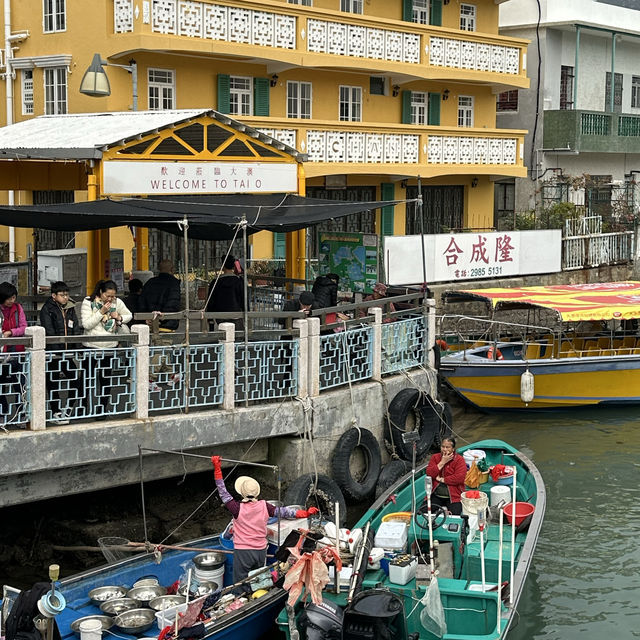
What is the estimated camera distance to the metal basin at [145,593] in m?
12.0

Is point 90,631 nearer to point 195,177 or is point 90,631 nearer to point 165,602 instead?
point 165,602

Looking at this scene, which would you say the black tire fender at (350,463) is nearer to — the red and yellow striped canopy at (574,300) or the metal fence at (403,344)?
the metal fence at (403,344)

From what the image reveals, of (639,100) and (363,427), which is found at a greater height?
(639,100)

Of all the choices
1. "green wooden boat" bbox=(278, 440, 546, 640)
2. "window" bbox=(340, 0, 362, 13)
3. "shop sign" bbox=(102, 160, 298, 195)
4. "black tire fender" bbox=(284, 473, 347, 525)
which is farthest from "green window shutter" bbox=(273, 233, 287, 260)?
"green wooden boat" bbox=(278, 440, 546, 640)

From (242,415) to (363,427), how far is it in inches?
97.0

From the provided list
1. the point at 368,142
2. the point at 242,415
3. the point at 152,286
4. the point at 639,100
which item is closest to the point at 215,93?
the point at 368,142

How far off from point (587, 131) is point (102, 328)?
25064 mm

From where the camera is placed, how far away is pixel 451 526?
1366cm

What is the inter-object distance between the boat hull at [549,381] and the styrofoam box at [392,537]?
9695mm

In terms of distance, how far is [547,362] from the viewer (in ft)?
75.2

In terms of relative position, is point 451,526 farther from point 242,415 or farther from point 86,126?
point 86,126

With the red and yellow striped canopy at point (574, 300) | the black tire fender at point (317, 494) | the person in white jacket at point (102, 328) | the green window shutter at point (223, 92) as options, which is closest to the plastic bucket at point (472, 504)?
the black tire fender at point (317, 494)

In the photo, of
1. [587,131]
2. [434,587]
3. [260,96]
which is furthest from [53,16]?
[434,587]

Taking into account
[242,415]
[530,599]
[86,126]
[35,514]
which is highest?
[86,126]
